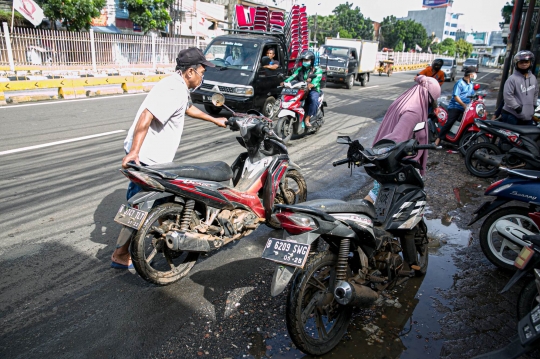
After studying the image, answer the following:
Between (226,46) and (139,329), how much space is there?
9681 millimetres

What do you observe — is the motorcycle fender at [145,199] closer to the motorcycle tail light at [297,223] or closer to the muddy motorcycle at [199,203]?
the muddy motorcycle at [199,203]

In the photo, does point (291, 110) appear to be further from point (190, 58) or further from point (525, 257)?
point (525, 257)

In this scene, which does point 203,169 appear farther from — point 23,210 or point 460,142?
point 460,142

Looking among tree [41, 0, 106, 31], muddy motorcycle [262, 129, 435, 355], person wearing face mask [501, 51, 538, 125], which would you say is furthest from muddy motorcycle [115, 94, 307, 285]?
tree [41, 0, 106, 31]

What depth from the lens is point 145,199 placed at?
3258 mm

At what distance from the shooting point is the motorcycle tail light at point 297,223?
102 inches

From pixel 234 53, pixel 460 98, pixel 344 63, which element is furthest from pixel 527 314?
pixel 344 63

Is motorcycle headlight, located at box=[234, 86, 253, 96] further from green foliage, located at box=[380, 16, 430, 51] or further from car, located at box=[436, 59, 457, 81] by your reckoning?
green foliage, located at box=[380, 16, 430, 51]

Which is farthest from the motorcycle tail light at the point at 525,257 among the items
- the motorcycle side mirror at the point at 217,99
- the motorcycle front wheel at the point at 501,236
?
the motorcycle side mirror at the point at 217,99

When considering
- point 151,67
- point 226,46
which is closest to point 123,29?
point 151,67

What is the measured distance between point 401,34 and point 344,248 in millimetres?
80396

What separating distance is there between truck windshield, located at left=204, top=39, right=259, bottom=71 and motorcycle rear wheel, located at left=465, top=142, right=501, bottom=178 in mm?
5789

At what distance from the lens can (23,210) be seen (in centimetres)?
477

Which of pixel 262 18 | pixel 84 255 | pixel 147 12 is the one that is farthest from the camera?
pixel 147 12
